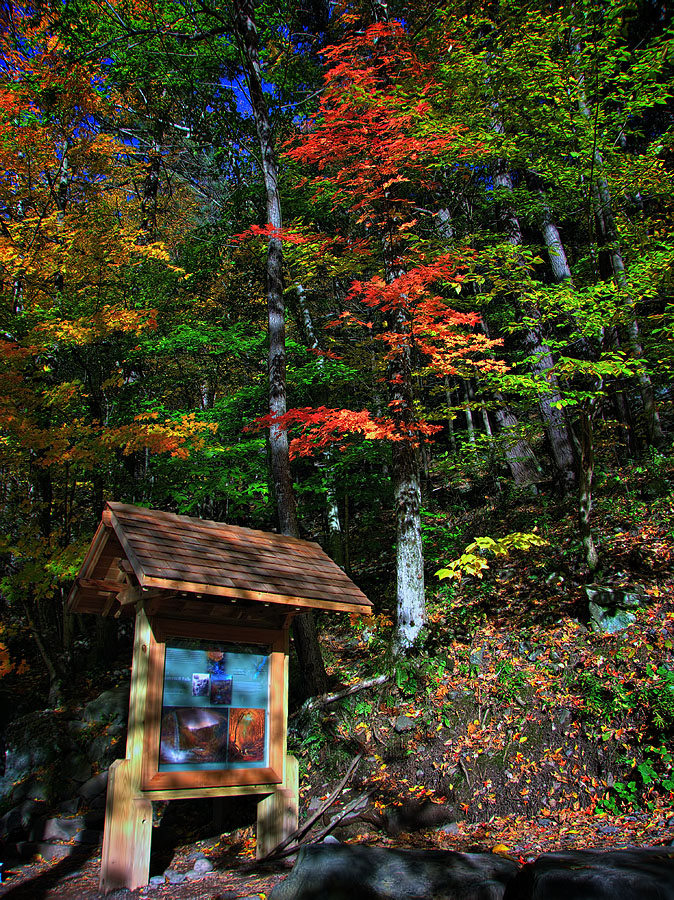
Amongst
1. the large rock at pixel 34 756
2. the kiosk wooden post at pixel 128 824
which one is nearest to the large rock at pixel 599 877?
the kiosk wooden post at pixel 128 824

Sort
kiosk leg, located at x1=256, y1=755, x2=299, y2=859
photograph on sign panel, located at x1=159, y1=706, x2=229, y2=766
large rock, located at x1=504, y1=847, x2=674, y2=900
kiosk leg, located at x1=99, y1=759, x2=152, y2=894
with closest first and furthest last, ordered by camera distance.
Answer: large rock, located at x1=504, y1=847, x2=674, y2=900
kiosk leg, located at x1=99, y1=759, x2=152, y2=894
photograph on sign panel, located at x1=159, y1=706, x2=229, y2=766
kiosk leg, located at x1=256, y1=755, x2=299, y2=859

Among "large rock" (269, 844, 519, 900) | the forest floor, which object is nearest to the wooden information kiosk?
the forest floor

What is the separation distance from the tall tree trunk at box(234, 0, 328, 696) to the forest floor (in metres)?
0.76

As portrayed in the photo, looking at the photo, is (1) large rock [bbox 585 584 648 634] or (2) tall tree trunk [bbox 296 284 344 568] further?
(2) tall tree trunk [bbox 296 284 344 568]

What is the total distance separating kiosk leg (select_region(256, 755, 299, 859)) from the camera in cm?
602

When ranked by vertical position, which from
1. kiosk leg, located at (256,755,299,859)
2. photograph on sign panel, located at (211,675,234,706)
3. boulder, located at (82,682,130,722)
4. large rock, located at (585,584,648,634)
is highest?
large rock, located at (585,584,648,634)

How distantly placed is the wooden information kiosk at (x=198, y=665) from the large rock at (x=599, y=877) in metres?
3.20

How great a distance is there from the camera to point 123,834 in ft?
16.8

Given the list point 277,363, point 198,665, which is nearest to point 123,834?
point 198,665

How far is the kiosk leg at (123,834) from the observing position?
5090mm

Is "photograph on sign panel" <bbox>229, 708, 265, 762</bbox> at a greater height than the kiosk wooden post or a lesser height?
greater

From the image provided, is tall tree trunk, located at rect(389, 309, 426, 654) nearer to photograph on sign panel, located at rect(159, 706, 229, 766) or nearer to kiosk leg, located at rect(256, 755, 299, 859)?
kiosk leg, located at rect(256, 755, 299, 859)

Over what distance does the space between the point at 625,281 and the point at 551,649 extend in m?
5.21

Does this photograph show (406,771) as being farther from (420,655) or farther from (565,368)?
(565,368)
